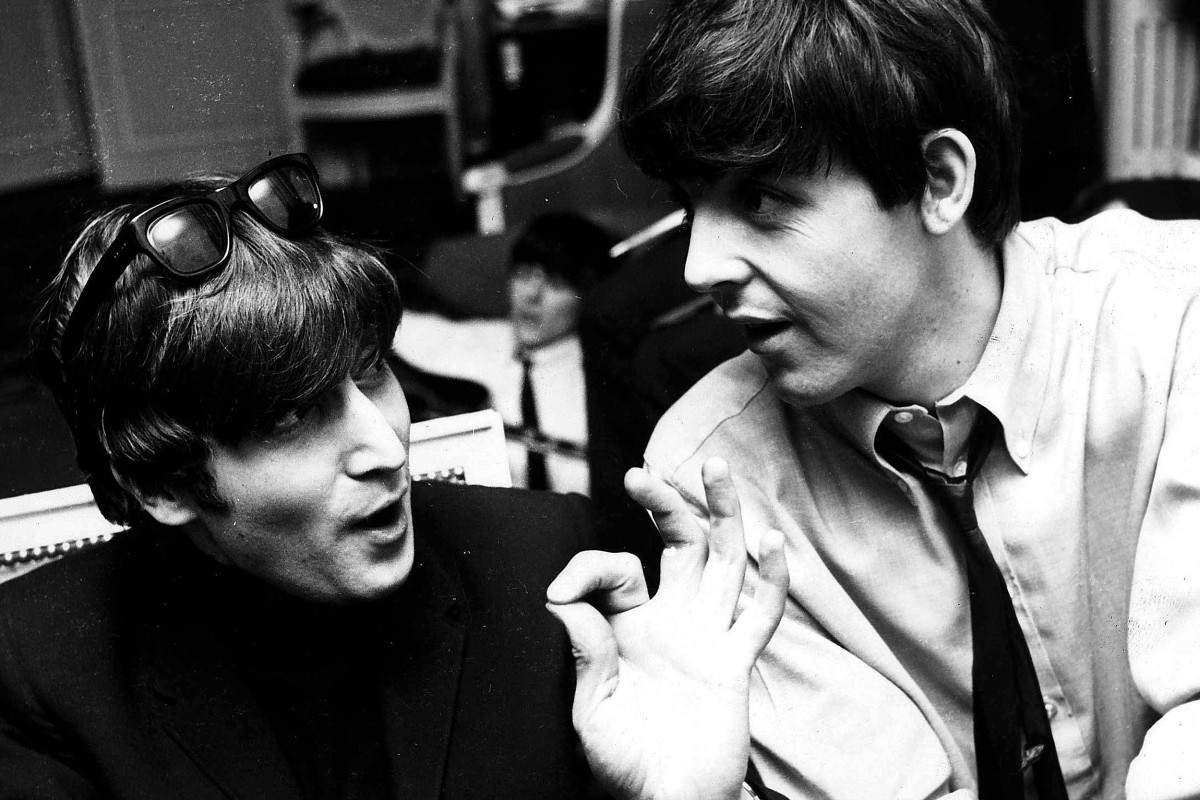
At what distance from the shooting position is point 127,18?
1687 mm

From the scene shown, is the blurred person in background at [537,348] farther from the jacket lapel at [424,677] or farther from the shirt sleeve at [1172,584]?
the shirt sleeve at [1172,584]

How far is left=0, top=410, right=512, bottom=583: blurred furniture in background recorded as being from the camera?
154cm

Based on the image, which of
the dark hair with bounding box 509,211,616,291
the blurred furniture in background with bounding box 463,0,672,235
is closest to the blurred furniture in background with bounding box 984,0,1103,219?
the blurred furniture in background with bounding box 463,0,672,235

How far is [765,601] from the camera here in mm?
1241

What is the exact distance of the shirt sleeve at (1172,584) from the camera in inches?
51.9

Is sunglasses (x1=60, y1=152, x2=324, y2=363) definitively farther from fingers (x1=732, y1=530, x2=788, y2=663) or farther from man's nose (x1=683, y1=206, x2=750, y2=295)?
fingers (x1=732, y1=530, x2=788, y2=663)

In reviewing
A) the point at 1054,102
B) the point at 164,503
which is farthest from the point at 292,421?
the point at 1054,102

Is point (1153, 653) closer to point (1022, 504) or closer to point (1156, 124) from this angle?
point (1022, 504)

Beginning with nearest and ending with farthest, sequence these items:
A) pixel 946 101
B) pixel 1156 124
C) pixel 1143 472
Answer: pixel 946 101 < pixel 1143 472 < pixel 1156 124

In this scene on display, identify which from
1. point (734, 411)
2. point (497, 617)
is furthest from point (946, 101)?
point (497, 617)

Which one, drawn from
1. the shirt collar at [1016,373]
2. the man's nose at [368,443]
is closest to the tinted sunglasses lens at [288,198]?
the man's nose at [368,443]

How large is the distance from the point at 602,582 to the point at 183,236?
1.90 ft

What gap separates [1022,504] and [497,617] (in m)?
0.71

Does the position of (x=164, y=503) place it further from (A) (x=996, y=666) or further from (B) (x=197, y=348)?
(A) (x=996, y=666)
